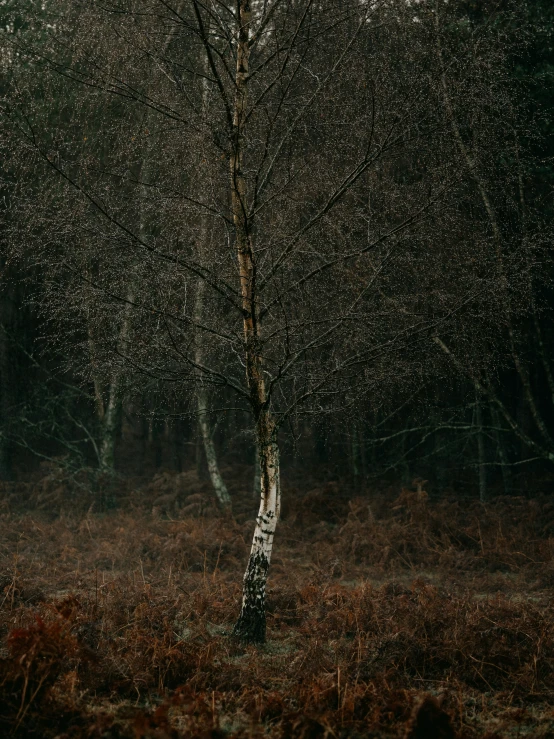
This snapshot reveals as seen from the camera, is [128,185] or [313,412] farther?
[128,185]

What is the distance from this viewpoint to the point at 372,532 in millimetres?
12008

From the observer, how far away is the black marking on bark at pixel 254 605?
693 cm

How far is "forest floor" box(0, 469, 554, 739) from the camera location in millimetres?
4680

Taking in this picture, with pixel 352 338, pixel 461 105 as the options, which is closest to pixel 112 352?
pixel 352 338

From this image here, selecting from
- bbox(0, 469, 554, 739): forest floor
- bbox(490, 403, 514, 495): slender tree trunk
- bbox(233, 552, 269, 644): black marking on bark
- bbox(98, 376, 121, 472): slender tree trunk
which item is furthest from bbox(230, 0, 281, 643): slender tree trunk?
bbox(490, 403, 514, 495): slender tree trunk

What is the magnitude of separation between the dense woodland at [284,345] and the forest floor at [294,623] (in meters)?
0.04

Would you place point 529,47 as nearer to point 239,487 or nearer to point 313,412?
point 313,412

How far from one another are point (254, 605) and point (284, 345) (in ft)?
8.59

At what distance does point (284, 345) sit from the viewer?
691 cm

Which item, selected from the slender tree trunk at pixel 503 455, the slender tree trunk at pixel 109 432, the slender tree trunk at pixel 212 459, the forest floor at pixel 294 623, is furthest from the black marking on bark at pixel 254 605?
the slender tree trunk at pixel 503 455

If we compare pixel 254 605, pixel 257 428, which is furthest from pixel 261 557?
pixel 257 428

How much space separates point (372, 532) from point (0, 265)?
9894mm

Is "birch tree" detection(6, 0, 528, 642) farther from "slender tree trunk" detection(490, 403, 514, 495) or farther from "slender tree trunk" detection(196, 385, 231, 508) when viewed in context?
"slender tree trunk" detection(490, 403, 514, 495)

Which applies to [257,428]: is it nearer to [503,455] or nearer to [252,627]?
[252,627]
